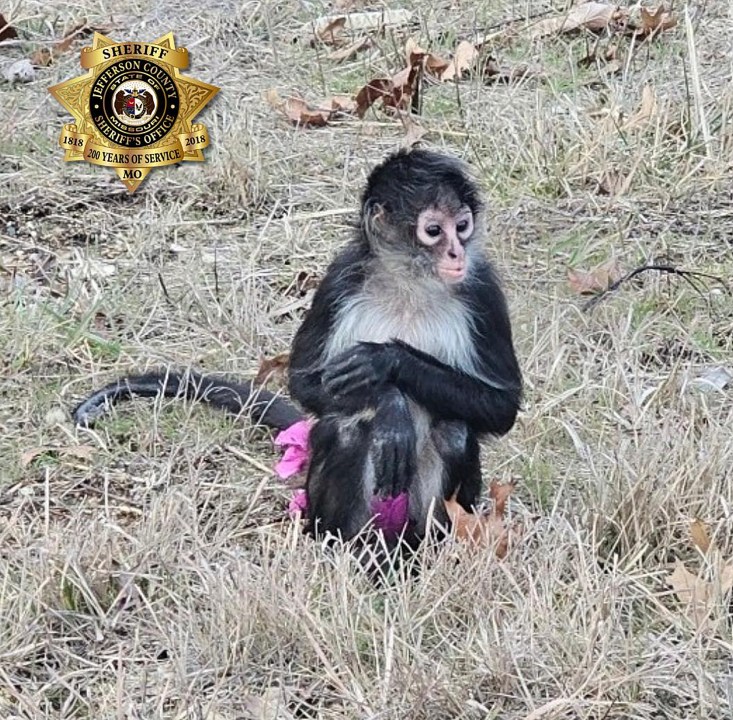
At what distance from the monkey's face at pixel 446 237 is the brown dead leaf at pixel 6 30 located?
3357mm

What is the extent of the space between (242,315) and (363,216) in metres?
1.10

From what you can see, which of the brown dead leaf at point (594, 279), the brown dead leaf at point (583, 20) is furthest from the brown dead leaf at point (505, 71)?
the brown dead leaf at point (594, 279)

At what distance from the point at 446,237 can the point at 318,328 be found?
14.2 inches

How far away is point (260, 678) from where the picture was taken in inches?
119

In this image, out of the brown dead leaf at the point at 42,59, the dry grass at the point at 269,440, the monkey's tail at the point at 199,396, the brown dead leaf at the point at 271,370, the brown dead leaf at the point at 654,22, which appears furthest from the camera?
the brown dead leaf at the point at 42,59

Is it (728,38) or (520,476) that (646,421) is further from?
(728,38)

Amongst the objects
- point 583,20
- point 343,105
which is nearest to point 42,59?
point 343,105

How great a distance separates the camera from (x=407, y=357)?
11.0 ft

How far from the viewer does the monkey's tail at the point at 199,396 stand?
13.3 ft

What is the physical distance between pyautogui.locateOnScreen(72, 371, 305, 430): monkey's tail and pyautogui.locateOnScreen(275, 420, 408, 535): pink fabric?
0.30ft

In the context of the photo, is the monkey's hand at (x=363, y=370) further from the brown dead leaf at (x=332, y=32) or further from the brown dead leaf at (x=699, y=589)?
the brown dead leaf at (x=332, y=32)

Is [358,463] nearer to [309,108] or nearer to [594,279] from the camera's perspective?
[594,279]

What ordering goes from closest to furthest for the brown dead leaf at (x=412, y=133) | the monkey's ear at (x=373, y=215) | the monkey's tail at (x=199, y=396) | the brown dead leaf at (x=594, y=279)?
the monkey's ear at (x=373, y=215) → the monkey's tail at (x=199, y=396) → the brown dead leaf at (x=594, y=279) → the brown dead leaf at (x=412, y=133)

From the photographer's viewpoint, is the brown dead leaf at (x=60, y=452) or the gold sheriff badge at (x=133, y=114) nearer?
the brown dead leaf at (x=60, y=452)
